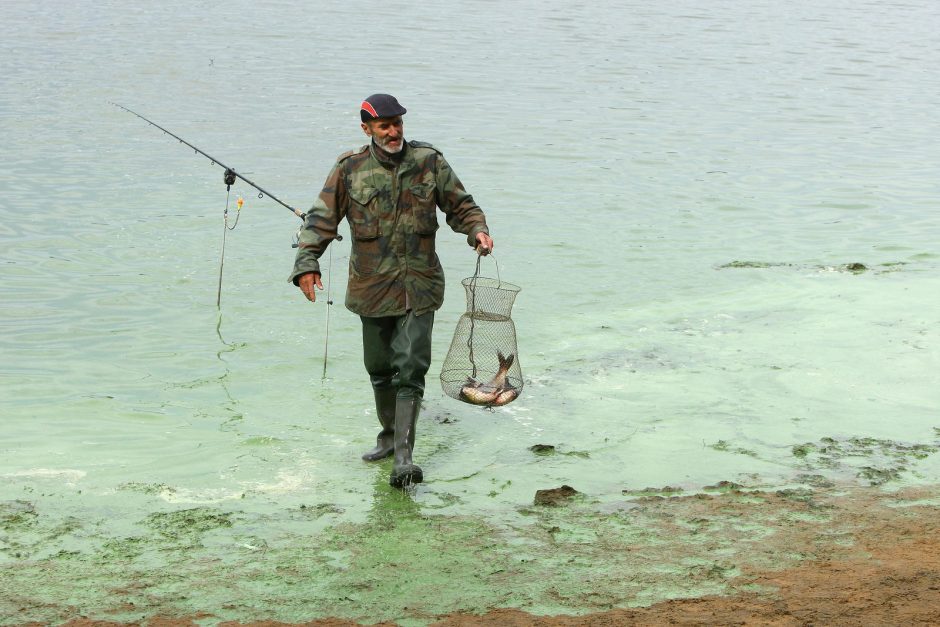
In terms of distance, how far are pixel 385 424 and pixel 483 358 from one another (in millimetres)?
1210

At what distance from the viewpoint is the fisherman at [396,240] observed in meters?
6.50

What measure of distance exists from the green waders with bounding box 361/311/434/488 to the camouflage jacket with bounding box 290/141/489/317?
107mm

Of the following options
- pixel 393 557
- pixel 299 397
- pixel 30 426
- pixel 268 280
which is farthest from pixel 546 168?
pixel 393 557

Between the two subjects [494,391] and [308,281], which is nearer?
[308,281]

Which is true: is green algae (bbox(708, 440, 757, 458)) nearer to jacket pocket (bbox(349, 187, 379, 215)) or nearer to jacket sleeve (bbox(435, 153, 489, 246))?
jacket sleeve (bbox(435, 153, 489, 246))

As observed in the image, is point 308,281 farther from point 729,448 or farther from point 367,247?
point 729,448

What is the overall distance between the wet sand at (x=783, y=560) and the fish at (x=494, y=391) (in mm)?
816

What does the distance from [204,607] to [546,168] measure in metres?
12.3

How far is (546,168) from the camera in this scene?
1689 cm

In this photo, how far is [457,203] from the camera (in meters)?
6.70

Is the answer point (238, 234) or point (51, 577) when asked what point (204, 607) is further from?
point (238, 234)

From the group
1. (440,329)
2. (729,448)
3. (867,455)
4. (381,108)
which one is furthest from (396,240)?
(440,329)

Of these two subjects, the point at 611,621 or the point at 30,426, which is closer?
the point at 611,621

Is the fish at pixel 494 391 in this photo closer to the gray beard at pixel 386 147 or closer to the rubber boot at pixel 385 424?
the rubber boot at pixel 385 424
